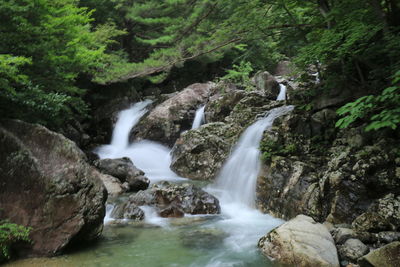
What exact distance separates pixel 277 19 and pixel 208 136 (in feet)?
16.6

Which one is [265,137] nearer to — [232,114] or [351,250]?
[232,114]

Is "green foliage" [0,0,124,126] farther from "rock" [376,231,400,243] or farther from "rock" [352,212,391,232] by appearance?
"rock" [376,231,400,243]

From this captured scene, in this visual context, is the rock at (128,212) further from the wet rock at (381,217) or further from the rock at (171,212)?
the wet rock at (381,217)

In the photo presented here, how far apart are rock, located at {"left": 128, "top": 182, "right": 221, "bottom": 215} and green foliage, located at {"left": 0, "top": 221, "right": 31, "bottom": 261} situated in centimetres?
302

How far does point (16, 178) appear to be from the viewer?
5035 mm

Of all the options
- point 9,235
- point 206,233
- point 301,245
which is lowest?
point 206,233

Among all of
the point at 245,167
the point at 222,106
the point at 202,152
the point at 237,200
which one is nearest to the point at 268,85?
the point at 222,106

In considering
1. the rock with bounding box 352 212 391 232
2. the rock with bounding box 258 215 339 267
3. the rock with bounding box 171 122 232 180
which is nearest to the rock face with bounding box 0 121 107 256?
the rock with bounding box 258 215 339 267

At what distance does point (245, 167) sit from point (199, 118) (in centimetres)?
546

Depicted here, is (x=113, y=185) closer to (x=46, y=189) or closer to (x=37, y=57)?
(x=37, y=57)

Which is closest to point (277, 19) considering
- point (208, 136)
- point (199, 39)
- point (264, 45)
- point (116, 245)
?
point (199, 39)

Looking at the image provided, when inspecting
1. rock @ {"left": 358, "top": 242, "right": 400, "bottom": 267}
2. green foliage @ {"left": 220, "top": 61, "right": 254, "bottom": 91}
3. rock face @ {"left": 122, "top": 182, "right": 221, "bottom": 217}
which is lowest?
Result: rock face @ {"left": 122, "top": 182, "right": 221, "bottom": 217}

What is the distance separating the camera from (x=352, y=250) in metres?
4.44

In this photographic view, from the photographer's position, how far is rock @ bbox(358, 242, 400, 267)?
151 inches
